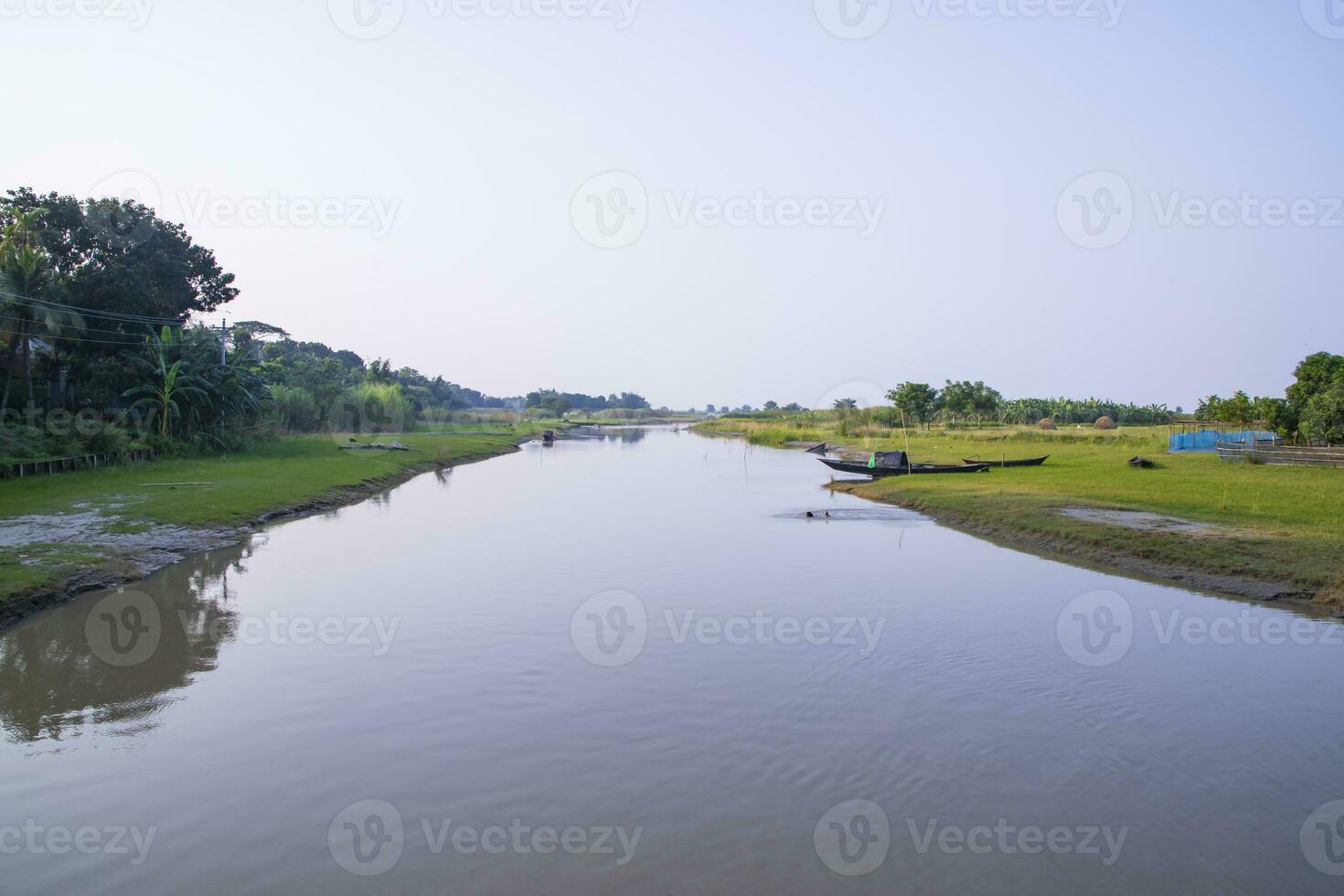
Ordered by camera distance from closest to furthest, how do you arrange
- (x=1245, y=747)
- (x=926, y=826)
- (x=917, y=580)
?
(x=926, y=826)
(x=1245, y=747)
(x=917, y=580)

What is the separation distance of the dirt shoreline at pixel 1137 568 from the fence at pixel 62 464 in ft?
79.4

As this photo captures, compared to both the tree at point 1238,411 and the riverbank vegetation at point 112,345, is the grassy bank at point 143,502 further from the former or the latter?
the tree at point 1238,411

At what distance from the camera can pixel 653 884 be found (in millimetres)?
5016

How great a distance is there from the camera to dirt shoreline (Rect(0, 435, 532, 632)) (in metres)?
11.4

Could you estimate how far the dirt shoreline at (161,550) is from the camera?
11.4 meters

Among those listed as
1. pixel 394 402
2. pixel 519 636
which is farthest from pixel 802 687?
pixel 394 402

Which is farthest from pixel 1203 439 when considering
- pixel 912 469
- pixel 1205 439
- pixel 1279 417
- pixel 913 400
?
pixel 913 400

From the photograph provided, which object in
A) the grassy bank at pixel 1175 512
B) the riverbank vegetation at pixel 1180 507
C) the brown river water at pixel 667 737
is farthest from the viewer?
the riverbank vegetation at pixel 1180 507

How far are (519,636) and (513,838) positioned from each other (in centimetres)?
501

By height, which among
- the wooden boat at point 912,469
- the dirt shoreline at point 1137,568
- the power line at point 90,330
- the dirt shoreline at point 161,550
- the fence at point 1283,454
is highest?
the power line at point 90,330

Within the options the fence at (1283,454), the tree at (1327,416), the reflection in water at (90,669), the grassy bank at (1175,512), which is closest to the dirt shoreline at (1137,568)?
the grassy bank at (1175,512)

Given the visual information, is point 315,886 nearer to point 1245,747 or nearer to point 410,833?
point 410,833

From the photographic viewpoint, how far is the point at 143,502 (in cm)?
1884

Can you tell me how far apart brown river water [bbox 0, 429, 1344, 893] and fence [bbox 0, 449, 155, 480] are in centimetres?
987
